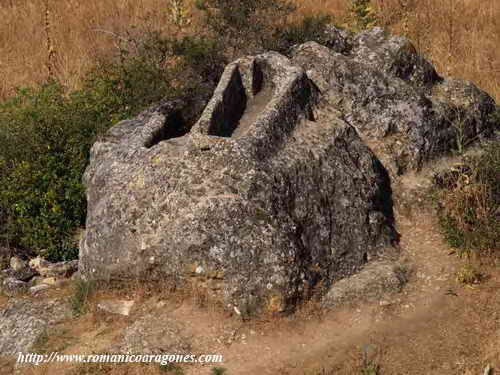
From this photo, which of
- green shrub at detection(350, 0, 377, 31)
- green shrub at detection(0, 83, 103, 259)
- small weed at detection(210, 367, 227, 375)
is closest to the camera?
small weed at detection(210, 367, 227, 375)

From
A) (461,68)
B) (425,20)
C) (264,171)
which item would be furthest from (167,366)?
(425,20)

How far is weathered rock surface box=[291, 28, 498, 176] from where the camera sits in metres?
8.72

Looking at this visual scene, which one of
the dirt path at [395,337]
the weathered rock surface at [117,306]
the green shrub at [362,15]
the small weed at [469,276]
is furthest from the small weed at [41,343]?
the green shrub at [362,15]

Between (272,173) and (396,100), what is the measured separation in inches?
98.7

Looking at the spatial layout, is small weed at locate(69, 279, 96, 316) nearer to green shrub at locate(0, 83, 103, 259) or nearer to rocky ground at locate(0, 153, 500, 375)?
rocky ground at locate(0, 153, 500, 375)

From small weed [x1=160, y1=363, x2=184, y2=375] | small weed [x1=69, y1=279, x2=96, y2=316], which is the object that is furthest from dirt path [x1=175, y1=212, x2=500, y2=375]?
small weed [x1=69, y1=279, x2=96, y2=316]

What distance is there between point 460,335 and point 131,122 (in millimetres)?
4714

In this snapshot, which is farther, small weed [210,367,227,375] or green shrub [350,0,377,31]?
green shrub [350,0,377,31]

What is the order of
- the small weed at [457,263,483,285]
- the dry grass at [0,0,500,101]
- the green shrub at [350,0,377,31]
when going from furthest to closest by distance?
1. the dry grass at [0,0,500,101]
2. the green shrub at [350,0,377,31]
3. the small weed at [457,263,483,285]

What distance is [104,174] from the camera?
7.95 metres

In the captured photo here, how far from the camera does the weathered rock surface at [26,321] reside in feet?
23.4

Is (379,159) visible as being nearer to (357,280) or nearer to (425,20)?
(357,280)

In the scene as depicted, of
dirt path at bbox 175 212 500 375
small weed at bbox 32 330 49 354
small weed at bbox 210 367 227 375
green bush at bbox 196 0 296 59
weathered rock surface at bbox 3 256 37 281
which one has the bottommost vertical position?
dirt path at bbox 175 212 500 375

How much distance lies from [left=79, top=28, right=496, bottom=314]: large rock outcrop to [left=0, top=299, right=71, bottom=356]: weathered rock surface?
0.50 metres
